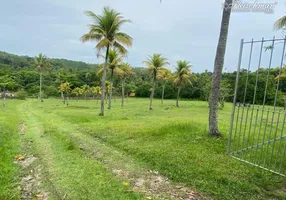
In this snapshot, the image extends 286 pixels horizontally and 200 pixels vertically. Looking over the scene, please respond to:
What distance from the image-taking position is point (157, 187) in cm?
438

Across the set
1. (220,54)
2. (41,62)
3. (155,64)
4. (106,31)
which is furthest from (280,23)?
(41,62)

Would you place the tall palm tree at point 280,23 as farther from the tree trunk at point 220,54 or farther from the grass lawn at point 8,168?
the grass lawn at point 8,168

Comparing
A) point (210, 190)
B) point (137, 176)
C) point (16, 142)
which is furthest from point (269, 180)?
point (16, 142)

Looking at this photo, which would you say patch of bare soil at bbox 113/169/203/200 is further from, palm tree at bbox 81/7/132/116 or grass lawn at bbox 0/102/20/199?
palm tree at bbox 81/7/132/116

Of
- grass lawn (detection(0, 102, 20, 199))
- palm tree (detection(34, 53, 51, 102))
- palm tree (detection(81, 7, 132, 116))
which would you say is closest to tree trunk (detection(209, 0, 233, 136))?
grass lawn (detection(0, 102, 20, 199))

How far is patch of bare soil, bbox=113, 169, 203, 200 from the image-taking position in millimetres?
4051

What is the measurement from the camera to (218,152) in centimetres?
625

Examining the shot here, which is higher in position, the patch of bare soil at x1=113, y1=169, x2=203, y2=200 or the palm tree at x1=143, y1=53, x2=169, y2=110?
the palm tree at x1=143, y1=53, x2=169, y2=110

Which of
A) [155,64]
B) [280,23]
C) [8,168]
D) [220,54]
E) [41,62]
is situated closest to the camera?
[8,168]

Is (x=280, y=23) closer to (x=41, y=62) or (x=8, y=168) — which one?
(x=8, y=168)

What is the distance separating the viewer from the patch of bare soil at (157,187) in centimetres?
405

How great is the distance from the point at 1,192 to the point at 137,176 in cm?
249

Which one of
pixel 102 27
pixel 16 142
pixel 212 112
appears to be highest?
pixel 102 27

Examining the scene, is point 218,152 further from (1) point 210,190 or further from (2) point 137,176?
(2) point 137,176
